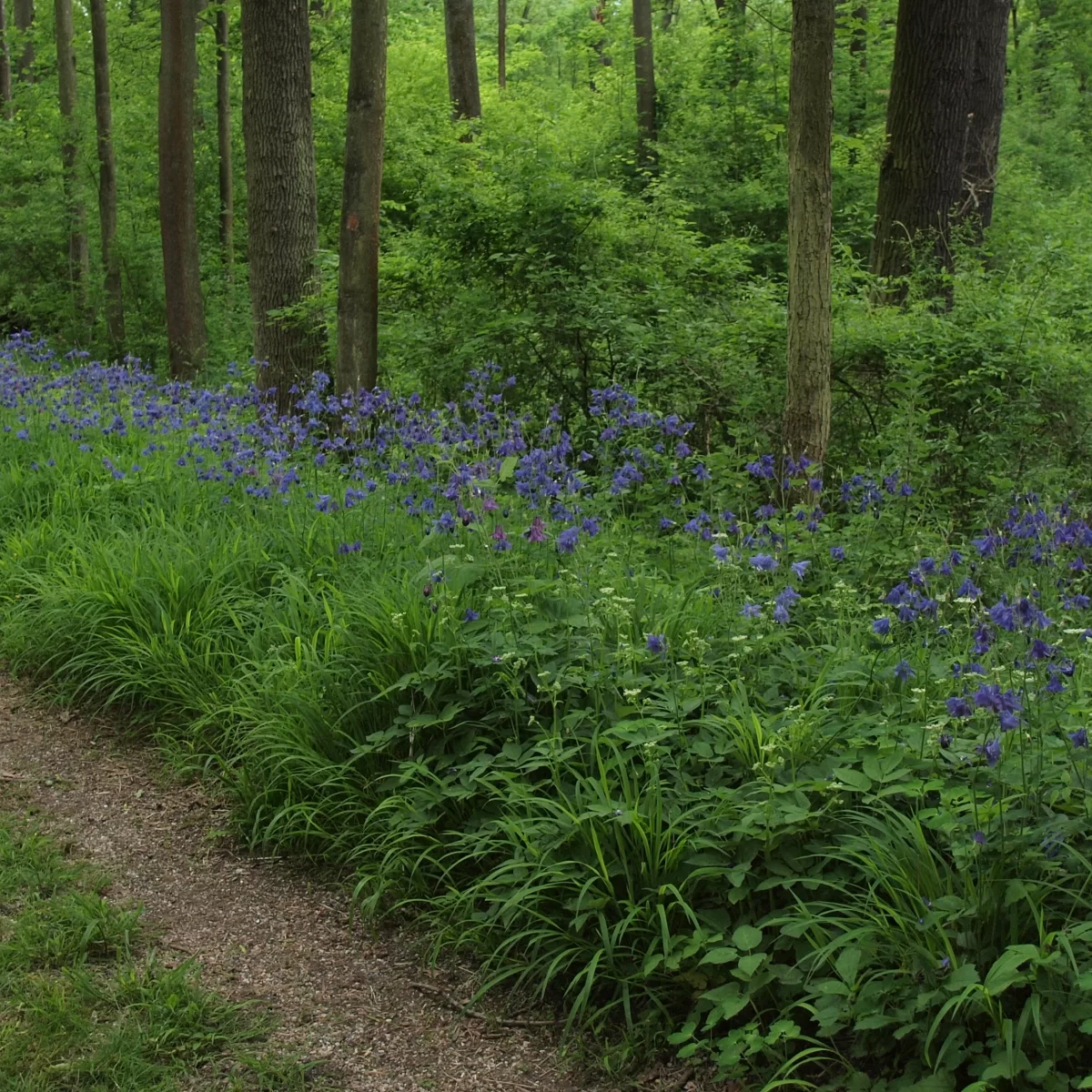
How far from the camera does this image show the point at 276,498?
19.1 feet

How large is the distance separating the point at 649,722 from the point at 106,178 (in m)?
15.1

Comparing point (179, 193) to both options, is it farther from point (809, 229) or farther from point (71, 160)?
point (809, 229)

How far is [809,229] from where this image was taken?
5867 millimetres

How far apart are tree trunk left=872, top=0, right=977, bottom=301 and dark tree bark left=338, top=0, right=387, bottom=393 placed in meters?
4.62

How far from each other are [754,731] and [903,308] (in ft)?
18.8

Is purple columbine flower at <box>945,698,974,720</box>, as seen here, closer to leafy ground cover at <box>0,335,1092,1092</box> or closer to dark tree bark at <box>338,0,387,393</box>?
leafy ground cover at <box>0,335,1092,1092</box>

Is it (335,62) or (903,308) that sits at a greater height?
(335,62)

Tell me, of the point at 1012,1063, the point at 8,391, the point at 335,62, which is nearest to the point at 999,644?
the point at 1012,1063

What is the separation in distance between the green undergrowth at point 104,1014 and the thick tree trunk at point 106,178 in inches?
534

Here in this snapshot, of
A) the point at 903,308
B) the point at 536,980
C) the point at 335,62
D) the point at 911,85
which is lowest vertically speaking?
the point at 536,980

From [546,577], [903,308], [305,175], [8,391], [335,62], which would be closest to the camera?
[546,577]

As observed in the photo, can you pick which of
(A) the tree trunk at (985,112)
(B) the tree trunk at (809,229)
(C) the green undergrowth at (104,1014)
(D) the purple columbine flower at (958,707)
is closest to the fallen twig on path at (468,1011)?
(C) the green undergrowth at (104,1014)

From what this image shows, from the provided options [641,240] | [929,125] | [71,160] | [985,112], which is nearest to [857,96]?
[985,112]

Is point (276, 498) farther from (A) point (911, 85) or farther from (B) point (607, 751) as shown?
(A) point (911, 85)
